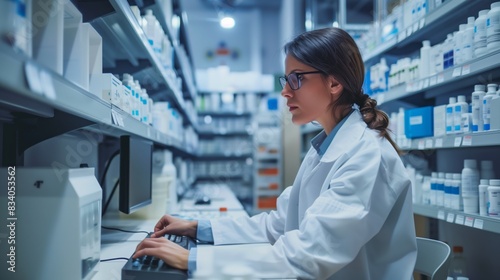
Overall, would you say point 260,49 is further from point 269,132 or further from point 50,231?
point 50,231

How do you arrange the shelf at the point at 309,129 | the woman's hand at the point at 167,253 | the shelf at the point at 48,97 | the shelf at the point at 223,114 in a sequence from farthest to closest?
the shelf at the point at 223,114 → the shelf at the point at 309,129 → the woman's hand at the point at 167,253 → the shelf at the point at 48,97

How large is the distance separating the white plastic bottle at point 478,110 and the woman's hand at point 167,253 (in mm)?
1560

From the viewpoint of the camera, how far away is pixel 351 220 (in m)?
0.98

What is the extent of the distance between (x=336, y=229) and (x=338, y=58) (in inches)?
24.1

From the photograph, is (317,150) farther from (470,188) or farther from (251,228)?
(470,188)

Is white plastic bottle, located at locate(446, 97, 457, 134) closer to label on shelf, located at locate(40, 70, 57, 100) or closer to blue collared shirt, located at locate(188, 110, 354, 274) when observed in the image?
blue collared shirt, located at locate(188, 110, 354, 274)

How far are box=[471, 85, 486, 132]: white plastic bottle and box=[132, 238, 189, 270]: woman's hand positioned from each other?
1.56 meters

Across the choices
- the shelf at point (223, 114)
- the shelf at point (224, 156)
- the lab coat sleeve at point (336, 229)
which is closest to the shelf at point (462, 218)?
the lab coat sleeve at point (336, 229)

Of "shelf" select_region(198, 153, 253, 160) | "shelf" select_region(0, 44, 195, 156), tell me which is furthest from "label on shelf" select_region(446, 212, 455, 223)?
"shelf" select_region(198, 153, 253, 160)

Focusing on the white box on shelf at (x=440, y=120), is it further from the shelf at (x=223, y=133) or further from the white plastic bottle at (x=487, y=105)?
the shelf at (x=223, y=133)

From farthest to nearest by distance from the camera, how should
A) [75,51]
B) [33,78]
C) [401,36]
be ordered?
[401,36]
[75,51]
[33,78]

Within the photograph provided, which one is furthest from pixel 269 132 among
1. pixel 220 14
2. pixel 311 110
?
pixel 311 110

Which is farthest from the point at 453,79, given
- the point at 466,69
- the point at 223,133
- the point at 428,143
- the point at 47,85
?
the point at 223,133

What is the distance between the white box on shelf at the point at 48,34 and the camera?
0.89 meters
